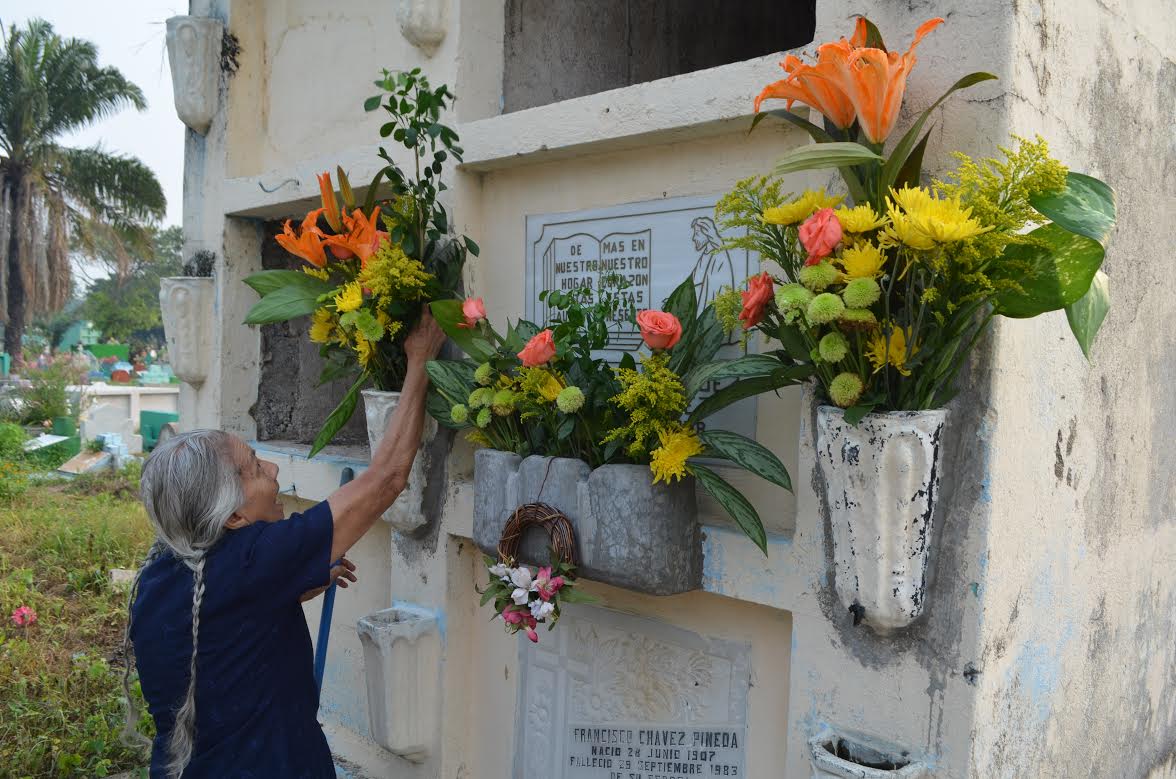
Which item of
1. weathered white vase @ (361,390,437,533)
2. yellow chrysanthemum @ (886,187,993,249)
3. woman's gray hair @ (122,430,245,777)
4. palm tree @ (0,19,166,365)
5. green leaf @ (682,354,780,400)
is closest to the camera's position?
yellow chrysanthemum @ (886,187,993,249)

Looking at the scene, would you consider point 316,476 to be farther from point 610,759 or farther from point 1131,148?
point 1131,148

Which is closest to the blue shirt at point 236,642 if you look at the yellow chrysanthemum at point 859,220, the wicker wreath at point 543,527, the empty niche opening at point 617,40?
the wicker wreath at point 543,527

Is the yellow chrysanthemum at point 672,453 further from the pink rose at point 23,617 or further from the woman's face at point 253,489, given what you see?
the pink rose at point 23,617

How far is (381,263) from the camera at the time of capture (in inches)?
98.6

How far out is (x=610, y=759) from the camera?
2453 millimetres

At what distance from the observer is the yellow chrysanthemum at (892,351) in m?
1.60

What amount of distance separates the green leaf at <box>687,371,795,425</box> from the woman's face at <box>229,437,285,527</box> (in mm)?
1052

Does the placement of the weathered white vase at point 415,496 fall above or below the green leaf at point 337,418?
below

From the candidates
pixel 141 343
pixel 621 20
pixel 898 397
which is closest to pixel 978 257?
pixel 898 397

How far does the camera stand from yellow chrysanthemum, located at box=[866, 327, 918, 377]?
160cm

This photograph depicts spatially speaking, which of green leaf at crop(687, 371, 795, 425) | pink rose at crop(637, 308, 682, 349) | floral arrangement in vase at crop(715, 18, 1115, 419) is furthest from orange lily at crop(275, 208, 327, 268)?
floral arrangement in vase at crop(715, 18, 1115, 419)

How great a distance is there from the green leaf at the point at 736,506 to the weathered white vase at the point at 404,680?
1.22 metres

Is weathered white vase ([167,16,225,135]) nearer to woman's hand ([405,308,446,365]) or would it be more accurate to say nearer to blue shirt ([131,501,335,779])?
woman's hand ([405,308,446,365])

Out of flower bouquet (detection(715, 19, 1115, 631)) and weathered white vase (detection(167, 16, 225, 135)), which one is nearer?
flower bouquet (detection(715, 19, 1115, 631))
